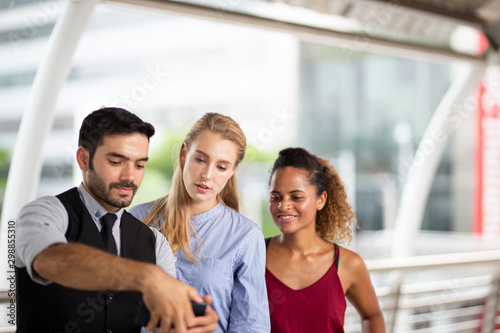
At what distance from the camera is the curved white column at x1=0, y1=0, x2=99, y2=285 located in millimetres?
2387

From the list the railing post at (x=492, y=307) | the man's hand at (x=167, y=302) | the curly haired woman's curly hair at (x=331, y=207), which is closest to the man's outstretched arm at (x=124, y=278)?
the man's hand at (x=167, y=302)

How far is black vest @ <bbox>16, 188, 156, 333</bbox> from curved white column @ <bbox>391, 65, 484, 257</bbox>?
10.7ft

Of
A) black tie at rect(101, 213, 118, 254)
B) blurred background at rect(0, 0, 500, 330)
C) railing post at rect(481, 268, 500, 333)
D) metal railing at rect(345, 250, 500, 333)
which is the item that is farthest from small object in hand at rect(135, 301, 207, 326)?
blurred background at rect(0, 0, 500, 330)

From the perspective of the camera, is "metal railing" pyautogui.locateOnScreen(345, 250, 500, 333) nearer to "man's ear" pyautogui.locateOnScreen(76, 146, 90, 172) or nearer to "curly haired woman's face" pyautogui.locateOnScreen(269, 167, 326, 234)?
"curly haired woman's face" pyautogui.locateOnScreen(269, 167, 326, 234)

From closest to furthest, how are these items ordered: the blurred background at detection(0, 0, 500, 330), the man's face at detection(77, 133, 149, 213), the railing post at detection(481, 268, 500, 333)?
the man's face at detection(77, 133, 149, 213), the railing post at detection(481, 268, 500, 333), the blurred background at detection(0, 0, 500, 330)

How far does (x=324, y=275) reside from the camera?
1975mm

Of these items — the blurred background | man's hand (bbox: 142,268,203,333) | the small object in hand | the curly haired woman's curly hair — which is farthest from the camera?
the blurred background

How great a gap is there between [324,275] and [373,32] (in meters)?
1.74

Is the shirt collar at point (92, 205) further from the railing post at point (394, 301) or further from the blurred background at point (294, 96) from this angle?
the blurred background at point (294, 96)

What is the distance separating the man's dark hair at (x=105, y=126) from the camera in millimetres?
1259

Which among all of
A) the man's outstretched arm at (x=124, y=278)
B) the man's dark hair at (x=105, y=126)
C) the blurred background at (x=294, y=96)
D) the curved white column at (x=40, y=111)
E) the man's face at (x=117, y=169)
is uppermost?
the blurred background at (x=294, y=96)

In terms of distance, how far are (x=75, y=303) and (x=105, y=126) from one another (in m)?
0.39

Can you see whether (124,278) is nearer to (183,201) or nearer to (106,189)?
(106,189)

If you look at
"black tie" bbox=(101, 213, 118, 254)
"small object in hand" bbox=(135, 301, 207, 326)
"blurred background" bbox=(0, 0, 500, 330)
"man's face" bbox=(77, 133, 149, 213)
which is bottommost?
"small object in hand" bbox=(135, 301, 207, 326)
